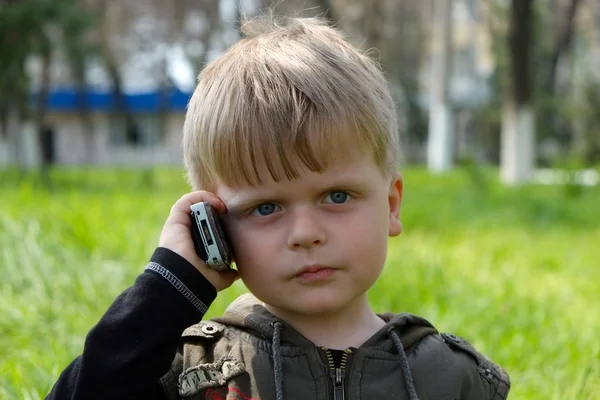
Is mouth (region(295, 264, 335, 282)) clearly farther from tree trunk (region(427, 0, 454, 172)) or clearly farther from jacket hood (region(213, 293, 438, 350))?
tree trunk (region(427, 0, 454, 172))

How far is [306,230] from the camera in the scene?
1.69 metres

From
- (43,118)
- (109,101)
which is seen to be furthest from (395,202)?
(109,101)

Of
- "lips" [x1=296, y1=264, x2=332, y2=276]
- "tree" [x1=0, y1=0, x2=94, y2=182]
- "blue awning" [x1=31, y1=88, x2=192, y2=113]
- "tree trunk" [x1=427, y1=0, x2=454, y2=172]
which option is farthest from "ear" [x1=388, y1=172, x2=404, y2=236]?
"blue awning" [x1=31, y1=88, x2=192, y2=113]

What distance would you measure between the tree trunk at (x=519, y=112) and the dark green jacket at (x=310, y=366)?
11429 mm

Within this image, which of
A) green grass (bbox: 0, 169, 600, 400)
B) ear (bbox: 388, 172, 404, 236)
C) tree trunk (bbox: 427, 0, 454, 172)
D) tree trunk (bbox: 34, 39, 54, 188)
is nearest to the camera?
ear (bbox: 388, 172, 404, 236)

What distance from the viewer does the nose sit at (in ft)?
5.54

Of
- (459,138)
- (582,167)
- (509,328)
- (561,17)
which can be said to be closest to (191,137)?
(509,328)

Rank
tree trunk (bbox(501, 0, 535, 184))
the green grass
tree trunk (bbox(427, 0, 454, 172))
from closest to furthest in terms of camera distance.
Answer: the green grass
tree trunk (bbox(501, 0, 535, 184))
tree trunk (bbox(427, 0, 454, 172))

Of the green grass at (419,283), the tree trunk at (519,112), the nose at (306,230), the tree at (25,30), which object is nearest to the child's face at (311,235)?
the nose at (306,230)

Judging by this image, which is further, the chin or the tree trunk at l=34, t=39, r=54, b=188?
the tree trunk at l=34, t=39, r=54, b=188

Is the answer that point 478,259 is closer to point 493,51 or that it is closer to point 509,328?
point 509,328

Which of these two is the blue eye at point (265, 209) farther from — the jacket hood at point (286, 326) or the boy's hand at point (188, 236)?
the jacket hood at point (286, 326)

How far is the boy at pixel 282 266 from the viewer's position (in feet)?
5.56

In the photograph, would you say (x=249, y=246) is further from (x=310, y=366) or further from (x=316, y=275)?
(x=310, y=366)
